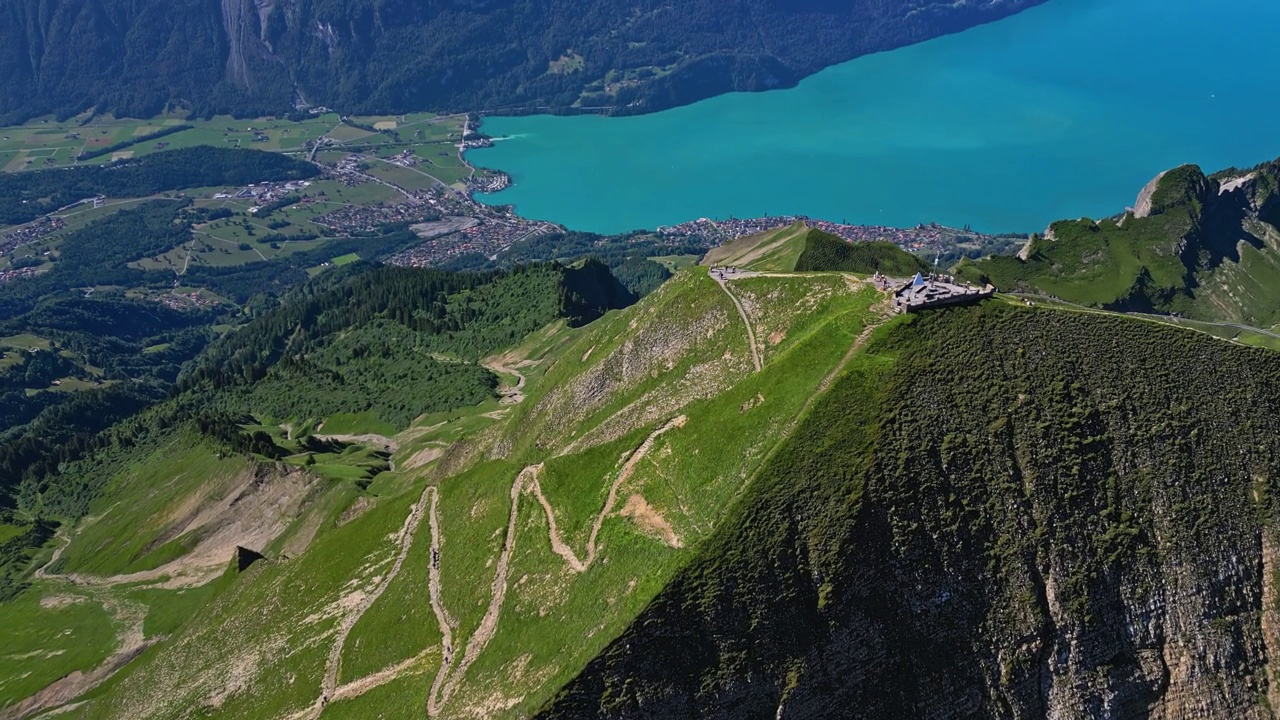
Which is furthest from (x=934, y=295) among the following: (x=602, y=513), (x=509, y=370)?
(x=509, y=370)

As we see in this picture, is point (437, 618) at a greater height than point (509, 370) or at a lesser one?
greater

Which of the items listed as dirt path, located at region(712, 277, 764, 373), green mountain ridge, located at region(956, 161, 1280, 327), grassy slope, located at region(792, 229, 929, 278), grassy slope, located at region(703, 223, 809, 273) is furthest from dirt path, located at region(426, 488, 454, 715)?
green mountain ridge, located at region(956, 161, 1280, 327)

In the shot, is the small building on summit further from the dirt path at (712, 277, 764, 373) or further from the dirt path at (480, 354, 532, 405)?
the dirt path at (480, 354, 532, 405)

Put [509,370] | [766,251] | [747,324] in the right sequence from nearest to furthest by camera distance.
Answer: [747,324]
[766,251]
[509,370]

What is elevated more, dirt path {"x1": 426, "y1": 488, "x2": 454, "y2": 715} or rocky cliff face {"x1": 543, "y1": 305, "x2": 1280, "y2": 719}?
rocky cliff face {"x1": 543, "y1": 305, "x2": 1280, "y2": 719}

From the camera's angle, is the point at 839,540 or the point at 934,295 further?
the point at 934,295

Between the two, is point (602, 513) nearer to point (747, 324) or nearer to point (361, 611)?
point (747, 324)

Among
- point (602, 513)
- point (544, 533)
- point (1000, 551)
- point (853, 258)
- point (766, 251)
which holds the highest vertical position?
point (766, 251)

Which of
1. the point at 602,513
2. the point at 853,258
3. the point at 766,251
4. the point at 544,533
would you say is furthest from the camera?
the point at 766,251

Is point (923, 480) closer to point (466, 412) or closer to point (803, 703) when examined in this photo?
point (803, 703)
